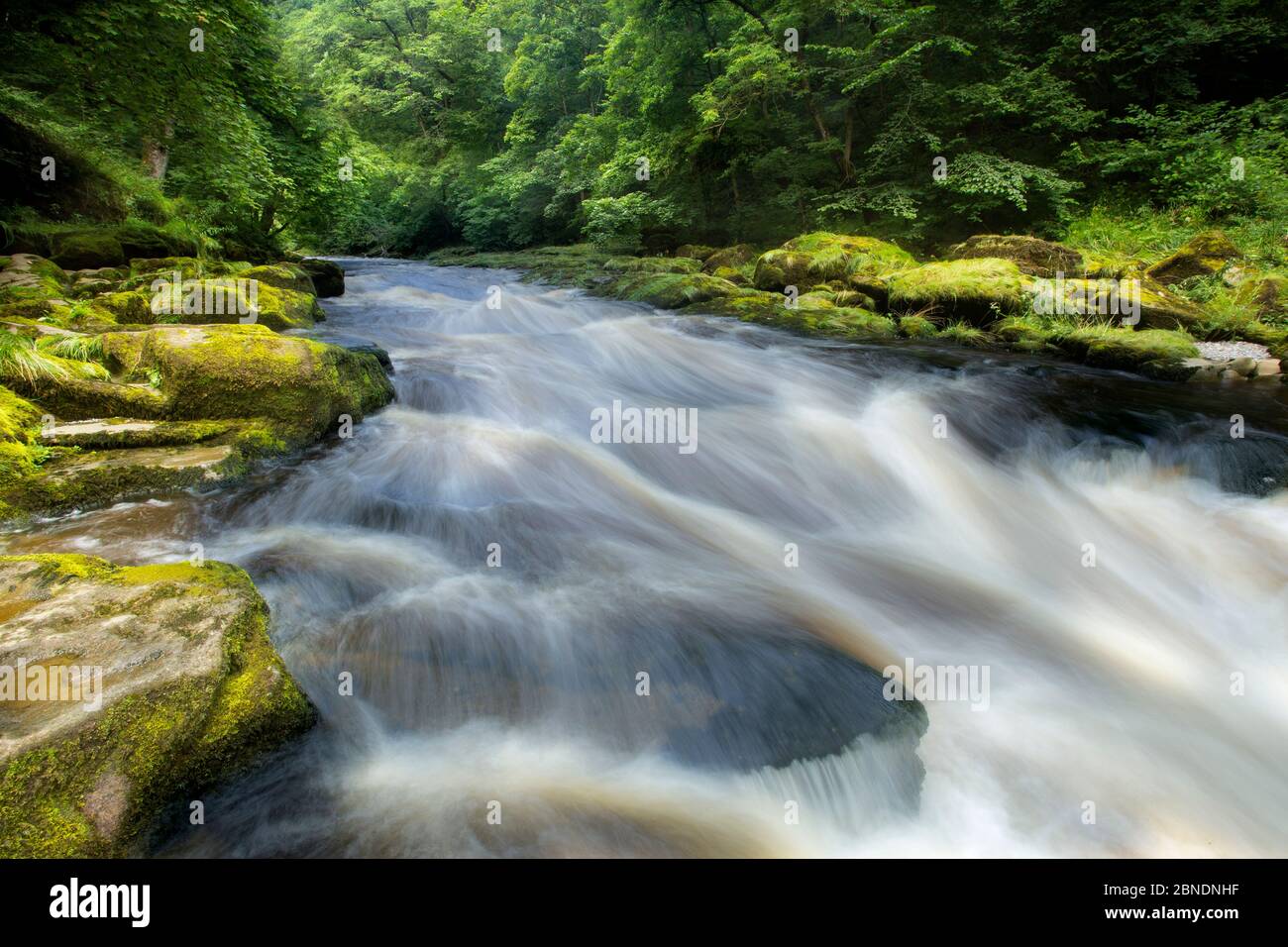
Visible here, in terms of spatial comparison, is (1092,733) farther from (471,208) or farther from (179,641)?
(471,208)

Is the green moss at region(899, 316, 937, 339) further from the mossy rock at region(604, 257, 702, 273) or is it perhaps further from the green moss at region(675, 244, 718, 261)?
the green moss at region(675, 244, 718, 261)

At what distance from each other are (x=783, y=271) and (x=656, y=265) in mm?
5026

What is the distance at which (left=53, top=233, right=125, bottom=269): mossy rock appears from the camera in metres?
8.46

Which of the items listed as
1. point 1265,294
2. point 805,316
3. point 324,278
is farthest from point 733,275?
point 324,278

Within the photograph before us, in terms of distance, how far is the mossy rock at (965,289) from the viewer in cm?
997

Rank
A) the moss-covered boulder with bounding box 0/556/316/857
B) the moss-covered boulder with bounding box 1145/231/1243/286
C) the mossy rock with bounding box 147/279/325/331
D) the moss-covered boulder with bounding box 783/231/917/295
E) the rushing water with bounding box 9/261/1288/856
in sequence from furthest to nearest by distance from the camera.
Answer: the moss-covered boulder with bounding box 783/231/917/295, the moss-covered boulder with bounding box 1145/231/1243/286, the mossy rock with bounding box 147/279/325/331, the rushing water with bounding box 9/261/1288/856, the moss-covered boulder with bounding box 0/556/316/857

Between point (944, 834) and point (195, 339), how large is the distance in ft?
19.8

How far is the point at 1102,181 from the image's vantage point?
1370 centimetres

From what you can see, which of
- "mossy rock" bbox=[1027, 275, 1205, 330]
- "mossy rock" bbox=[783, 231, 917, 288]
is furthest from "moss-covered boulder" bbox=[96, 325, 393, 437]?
"mossy rock" bbox=[1027, 275, 1205, 330]

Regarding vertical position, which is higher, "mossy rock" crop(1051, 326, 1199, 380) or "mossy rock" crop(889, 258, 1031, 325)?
"mossy rock" crop(889, 258, 1031, 325)

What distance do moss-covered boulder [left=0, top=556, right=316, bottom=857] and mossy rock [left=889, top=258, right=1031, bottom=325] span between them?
1095 centimetres

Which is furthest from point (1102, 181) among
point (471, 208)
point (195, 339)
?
point (471, 208)

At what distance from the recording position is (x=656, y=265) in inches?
680

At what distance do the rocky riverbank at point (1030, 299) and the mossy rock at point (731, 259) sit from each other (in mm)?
2966
